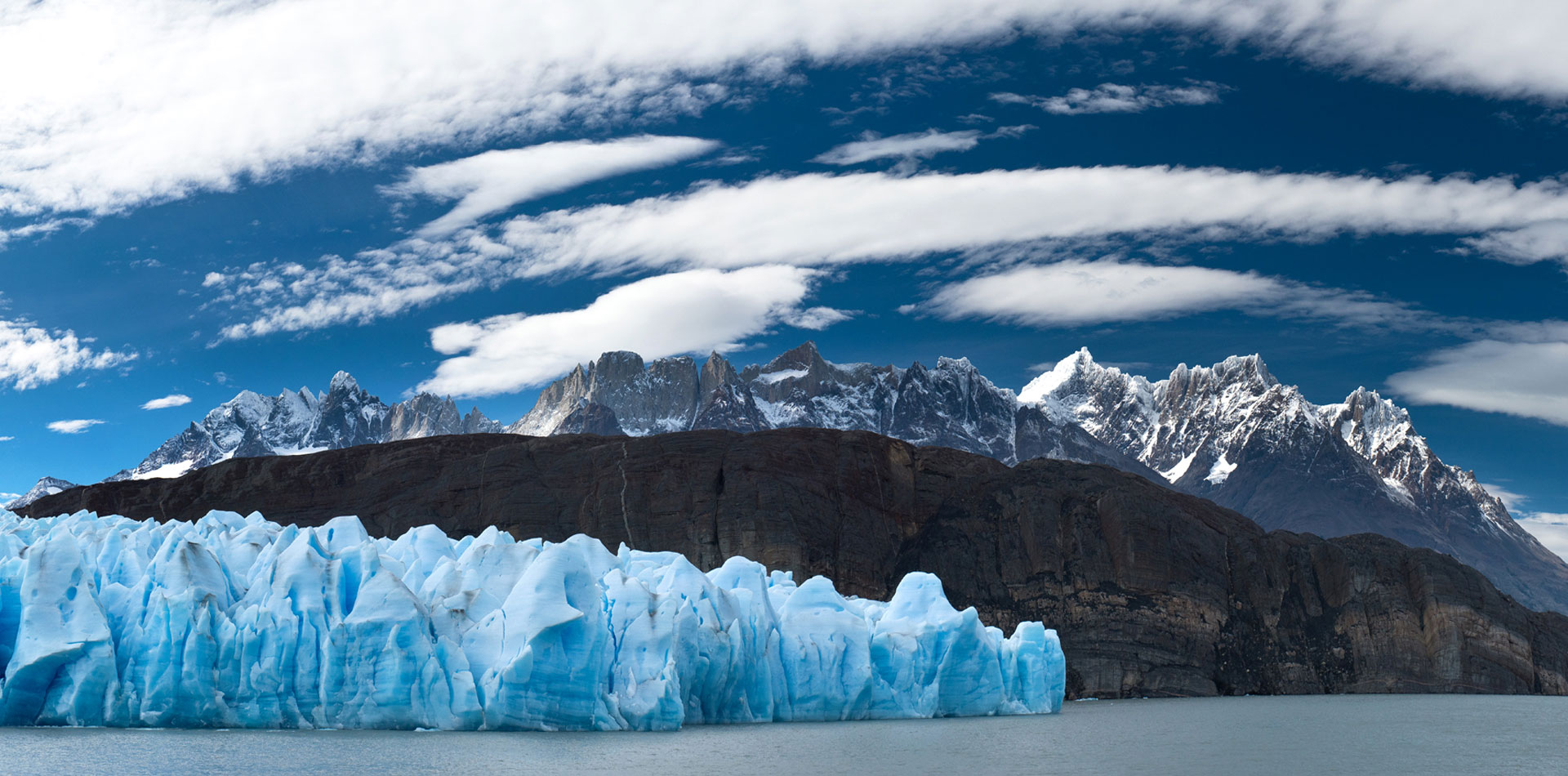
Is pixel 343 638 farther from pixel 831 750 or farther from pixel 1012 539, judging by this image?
pixel 1012 539

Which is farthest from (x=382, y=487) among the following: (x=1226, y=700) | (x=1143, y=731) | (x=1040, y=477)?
(x=1143, y=731)

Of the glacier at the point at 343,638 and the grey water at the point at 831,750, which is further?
the glacier at the point at 343,638

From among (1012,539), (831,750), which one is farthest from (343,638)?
(1012,539)

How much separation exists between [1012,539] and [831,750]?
89.0 metres

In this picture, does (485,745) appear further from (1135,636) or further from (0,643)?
(1135,636)

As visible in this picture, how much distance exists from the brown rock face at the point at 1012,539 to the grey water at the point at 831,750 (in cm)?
5617

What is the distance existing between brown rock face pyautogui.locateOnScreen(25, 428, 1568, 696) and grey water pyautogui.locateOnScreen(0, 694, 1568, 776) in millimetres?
56166

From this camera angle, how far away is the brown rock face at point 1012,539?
129 metres

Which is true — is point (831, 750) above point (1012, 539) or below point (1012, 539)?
below

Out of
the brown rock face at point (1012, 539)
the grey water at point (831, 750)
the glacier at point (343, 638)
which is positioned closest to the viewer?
the grey water at point (831, 750)

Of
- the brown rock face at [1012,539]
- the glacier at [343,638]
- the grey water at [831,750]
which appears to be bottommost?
the grey water at [831,750]

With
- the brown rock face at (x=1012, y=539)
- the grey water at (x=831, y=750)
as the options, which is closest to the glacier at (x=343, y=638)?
the grey water at (x=831, y=750)

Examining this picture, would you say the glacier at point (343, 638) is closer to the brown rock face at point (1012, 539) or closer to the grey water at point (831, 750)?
the grey water at point (831, 750)

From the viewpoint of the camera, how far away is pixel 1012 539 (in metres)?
138
